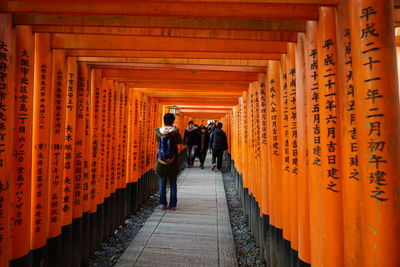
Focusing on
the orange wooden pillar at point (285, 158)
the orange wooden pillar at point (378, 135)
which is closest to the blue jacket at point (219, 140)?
the orange wooden pillar at point (285, 158)

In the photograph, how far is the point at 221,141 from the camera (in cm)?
1045

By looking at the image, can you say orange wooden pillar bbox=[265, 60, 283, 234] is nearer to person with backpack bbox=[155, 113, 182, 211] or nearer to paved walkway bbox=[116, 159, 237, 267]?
paved walkway bbox=[116, 159, 237, 267]

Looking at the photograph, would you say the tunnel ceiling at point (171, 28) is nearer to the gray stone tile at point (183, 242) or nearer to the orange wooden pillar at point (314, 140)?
the orange wooden pillar at point (314, 140)

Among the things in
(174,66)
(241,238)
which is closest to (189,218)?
(241,238)

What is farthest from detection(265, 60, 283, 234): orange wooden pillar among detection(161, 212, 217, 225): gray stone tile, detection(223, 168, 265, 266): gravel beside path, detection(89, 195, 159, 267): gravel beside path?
detection(89, 195, 159, 267): gravel beside path

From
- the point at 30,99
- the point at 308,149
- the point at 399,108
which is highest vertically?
the point at 30,99

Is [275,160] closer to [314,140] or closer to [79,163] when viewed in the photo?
[314,140]

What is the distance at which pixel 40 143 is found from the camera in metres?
2.60

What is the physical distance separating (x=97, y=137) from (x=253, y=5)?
2.91 m

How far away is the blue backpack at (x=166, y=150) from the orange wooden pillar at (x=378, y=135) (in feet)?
13.5

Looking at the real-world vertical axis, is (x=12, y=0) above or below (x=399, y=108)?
above

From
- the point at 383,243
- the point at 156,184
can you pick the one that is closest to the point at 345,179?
the point at 383,243

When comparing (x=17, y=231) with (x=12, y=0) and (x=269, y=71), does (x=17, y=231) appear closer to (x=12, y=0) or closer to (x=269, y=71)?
(x=12, y=0)

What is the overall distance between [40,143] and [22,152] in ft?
1.01
